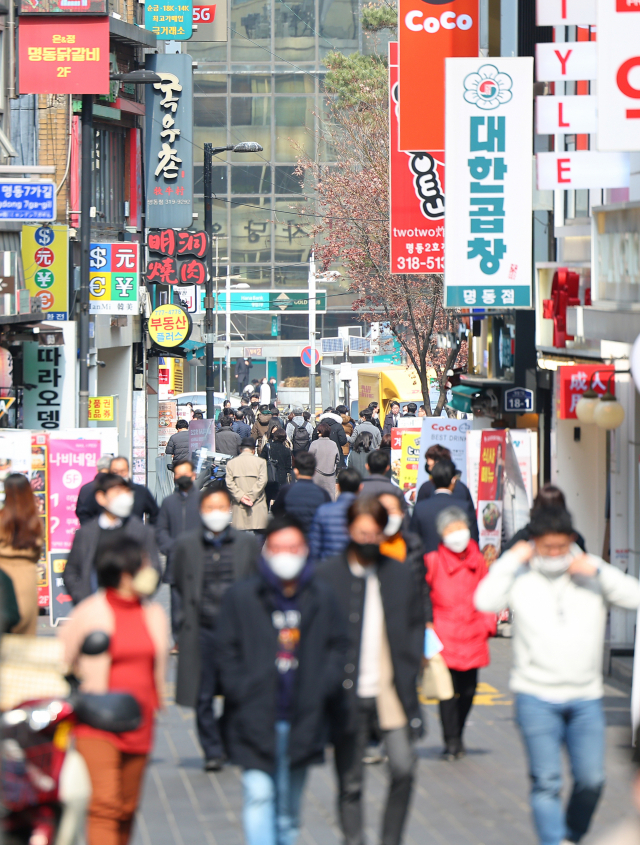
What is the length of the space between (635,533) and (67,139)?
14.7m

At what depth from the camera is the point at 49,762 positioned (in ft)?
16.5

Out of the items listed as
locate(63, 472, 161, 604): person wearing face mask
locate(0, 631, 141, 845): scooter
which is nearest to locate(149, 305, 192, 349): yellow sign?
locate(63, 472, 161, 604): person wearing face mask

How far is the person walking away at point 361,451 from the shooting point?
1845 centimetres

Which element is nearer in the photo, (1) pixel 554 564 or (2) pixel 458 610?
(1) pixel 554 564

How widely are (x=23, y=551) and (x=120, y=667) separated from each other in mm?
2613

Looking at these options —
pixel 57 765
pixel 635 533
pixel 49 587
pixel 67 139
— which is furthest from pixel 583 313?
pixel 67 139

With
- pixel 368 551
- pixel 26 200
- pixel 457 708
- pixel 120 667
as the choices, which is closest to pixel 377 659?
pixel 368 551

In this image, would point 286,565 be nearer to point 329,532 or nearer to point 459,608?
point 459,608

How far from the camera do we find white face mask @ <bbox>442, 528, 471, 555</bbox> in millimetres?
8273

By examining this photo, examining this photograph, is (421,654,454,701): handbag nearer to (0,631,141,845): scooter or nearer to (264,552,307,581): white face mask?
(264,552,307,581): white face mask

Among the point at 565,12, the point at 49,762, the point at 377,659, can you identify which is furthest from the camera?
the point at 565,12

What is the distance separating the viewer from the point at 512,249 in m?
A: 13.5

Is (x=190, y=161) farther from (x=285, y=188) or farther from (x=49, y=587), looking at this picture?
(x=285, y=188)

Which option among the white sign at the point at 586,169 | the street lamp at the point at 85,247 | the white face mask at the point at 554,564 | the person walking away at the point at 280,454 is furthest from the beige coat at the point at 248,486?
the white face mask at the point at 554,564
